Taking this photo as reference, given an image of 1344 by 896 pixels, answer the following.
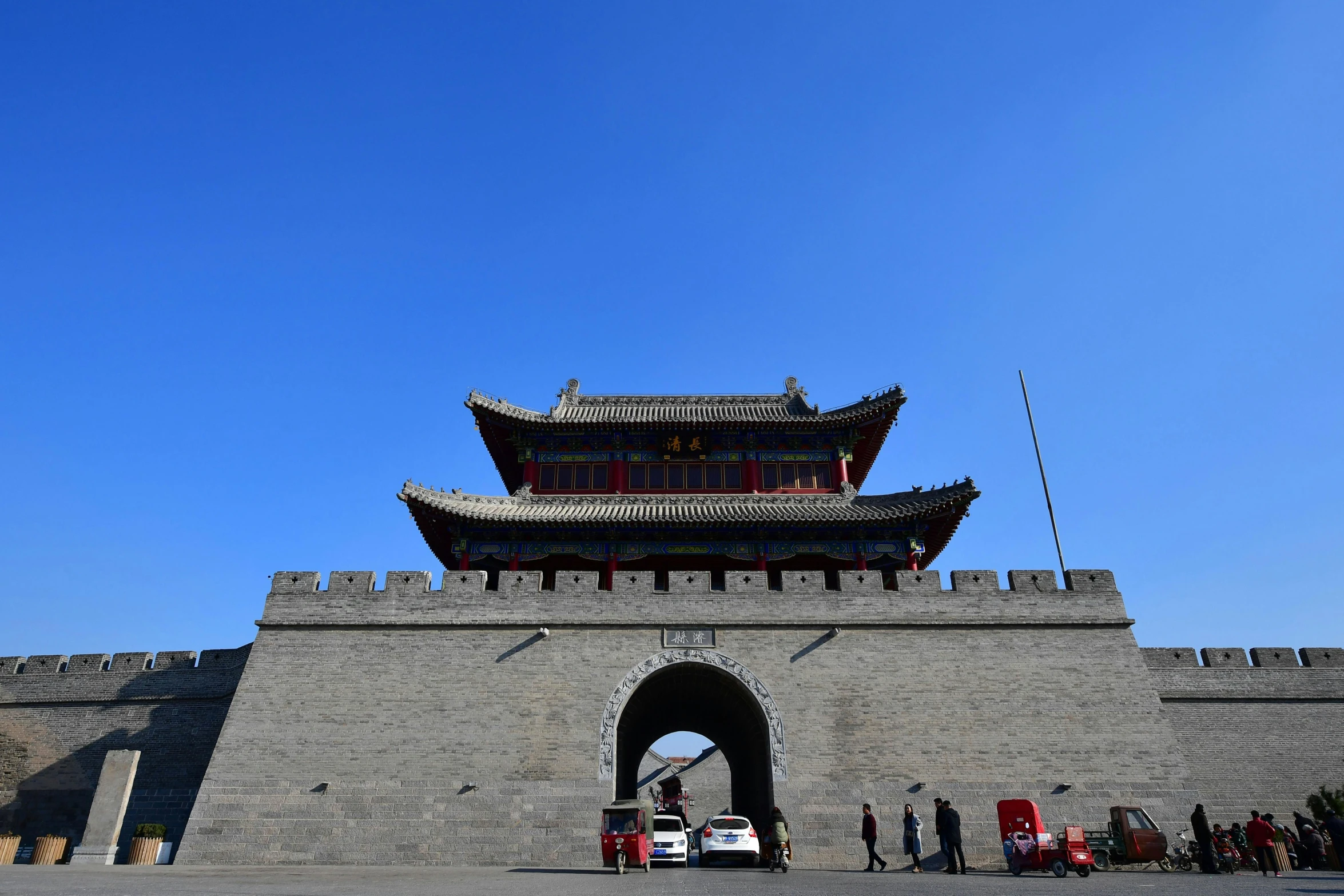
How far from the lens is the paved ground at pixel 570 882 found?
873 cm

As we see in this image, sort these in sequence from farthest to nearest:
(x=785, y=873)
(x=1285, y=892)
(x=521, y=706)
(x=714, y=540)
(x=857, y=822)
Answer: (x=714, y=540) → (x=521, y=706) → (x=857, y=822) → (x=785, y=873) → (x=1285, y=892)

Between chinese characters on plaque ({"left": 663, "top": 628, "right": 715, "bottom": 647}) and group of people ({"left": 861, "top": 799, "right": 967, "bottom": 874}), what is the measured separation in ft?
13.2

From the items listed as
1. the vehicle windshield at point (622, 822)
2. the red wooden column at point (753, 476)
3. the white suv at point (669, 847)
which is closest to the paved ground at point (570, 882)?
the vehicle windshield at point (622, 822)

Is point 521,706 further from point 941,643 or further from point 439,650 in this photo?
point 941,643

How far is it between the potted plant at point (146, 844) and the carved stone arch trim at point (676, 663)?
300 inches

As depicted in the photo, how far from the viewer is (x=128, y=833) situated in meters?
15.1

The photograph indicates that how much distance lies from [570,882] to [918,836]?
603 centimetres

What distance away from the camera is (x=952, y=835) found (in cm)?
1252

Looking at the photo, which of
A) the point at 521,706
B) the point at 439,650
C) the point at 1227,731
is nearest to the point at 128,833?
the point at 439,650

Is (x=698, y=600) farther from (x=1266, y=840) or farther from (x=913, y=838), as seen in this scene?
(x=1266, y=840)

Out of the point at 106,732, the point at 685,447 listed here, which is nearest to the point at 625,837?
the point at 685,447

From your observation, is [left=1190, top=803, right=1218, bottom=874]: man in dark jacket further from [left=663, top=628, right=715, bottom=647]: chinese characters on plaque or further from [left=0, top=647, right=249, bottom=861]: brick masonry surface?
[left=0, top=647, right=249, bottom=861]: brick masonry surface

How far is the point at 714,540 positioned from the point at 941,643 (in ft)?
18.6

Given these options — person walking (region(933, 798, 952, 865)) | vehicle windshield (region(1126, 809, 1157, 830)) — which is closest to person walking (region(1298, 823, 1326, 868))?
vehicle windshield (region(1126, 809, 1157, 830))
